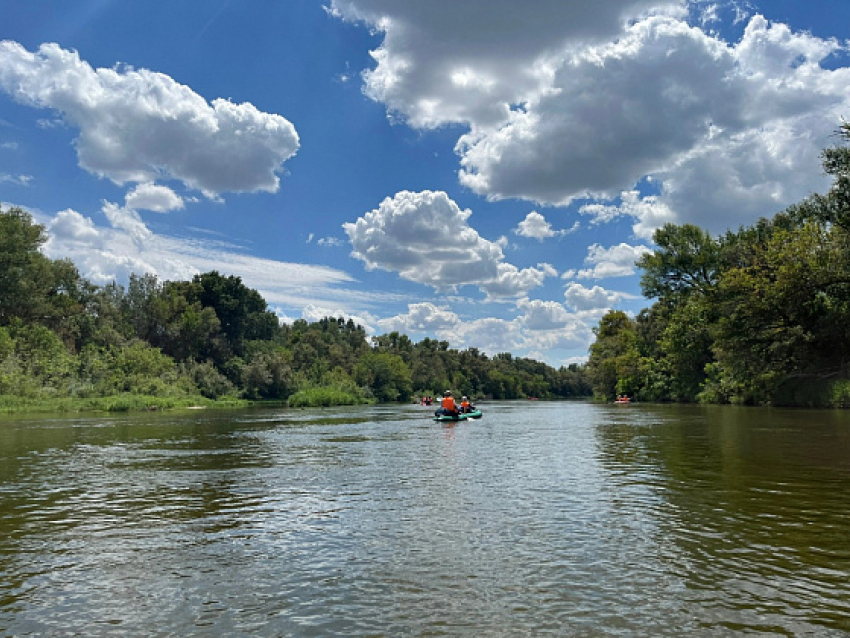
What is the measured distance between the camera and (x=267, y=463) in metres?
21.2

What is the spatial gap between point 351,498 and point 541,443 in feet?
48.0

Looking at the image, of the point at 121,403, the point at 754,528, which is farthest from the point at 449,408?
the point at 121,403

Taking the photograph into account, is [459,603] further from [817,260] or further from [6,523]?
[817,260]

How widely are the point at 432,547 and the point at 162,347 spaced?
4162 inches

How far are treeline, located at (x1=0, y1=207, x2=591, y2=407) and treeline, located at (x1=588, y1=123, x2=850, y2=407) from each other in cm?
5441

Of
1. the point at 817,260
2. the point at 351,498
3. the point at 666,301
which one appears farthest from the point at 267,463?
the point at 666,301

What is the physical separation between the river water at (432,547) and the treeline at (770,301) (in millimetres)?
29190

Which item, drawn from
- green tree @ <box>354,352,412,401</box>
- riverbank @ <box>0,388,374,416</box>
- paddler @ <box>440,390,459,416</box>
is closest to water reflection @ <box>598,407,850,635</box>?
paddler @ <box>440,390,459,416</box>

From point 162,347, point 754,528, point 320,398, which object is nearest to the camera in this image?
point 754,528

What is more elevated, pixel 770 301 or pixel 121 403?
pixel 770 301

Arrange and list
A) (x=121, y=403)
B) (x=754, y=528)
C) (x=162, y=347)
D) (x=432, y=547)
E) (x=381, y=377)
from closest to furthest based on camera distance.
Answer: (x=432, y=547) < (x=754, y=528) < (x=121, y=403) < (x=162, y=347) < (x=381, y=377)

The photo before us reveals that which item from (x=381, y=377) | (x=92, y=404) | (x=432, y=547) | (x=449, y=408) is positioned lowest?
(x=432, y=547)

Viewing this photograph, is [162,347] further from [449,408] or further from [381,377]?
[449,408]

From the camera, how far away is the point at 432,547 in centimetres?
970
